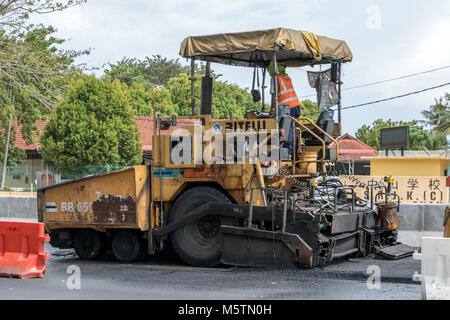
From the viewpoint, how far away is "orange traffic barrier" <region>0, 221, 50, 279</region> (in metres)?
9.12

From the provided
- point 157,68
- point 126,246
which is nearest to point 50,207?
point 126,246

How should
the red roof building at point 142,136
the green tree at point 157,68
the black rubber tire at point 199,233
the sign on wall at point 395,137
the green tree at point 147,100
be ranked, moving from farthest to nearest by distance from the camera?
the green tree at point 157,68 < the green tree at point 147,100 < the red roof building at point 142,136 < the sign on wall at point 395,137 < the black rubber tire at point 199,233

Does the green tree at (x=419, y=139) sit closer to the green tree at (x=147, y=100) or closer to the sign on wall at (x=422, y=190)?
the green tree at (x=147, y=100)

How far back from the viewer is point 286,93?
10.2 meters

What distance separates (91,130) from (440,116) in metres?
37.2

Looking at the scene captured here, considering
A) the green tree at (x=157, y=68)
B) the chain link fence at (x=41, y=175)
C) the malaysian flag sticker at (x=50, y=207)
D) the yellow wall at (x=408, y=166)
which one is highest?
the green tree at (x=157, y=68)

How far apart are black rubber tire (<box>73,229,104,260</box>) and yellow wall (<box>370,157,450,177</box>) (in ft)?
72.2

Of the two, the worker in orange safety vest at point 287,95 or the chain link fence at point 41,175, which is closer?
the worker in orange safety vest at point 287,95

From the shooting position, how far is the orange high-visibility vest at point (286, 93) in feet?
33.0

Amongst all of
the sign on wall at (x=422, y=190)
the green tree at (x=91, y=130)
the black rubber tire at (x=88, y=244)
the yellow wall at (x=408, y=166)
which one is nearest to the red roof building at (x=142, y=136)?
the green tree at (x=91, y=130)

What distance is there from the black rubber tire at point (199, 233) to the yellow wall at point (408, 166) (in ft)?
73.2

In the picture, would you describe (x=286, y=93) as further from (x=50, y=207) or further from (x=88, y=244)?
(x=50, y=207)

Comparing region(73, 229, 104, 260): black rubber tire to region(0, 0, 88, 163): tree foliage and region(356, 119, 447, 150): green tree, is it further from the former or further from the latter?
region(356, 119, 447, 150): green tree
